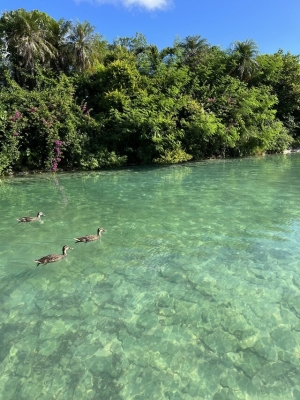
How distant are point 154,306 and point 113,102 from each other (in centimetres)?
1954

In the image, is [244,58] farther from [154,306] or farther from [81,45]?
[154,306]

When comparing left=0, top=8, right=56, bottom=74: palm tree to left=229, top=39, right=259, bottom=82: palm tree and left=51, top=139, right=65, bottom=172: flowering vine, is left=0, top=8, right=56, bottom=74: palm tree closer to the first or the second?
left=51, top=139, right=65, bottom=172: flowering vine

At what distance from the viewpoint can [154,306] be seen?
195 inches

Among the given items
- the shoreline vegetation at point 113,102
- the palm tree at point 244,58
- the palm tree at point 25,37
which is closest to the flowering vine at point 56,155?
the shoreline vegetation at point 113,102

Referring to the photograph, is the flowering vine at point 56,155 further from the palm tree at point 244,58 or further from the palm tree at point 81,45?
the palm tree at point 244,58

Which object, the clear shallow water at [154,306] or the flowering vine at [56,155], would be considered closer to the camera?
the clear shallow water at [154,306]

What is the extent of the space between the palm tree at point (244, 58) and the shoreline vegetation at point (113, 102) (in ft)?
0.60

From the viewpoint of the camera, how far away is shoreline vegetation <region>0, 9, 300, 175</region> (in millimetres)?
20031

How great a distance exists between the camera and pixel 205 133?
22.8 meters

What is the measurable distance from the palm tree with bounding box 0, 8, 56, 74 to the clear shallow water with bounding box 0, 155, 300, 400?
56.9 feet

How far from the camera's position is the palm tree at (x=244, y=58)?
1159 inches

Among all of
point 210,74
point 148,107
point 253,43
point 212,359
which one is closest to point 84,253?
point 212,359

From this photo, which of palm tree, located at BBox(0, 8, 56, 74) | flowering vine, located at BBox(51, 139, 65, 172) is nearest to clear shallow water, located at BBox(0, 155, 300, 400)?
flowering vine, located at BBox(51, 139, 65, 172)

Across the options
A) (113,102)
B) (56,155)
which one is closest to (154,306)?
(56,155)
